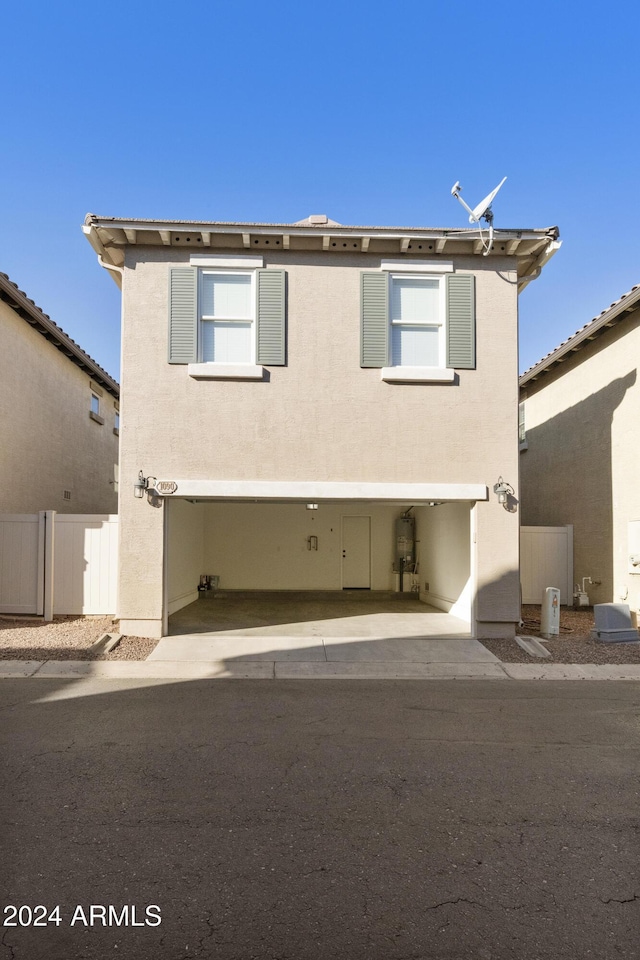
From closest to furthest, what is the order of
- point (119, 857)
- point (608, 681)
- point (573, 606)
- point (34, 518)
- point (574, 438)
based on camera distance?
point (119, 857) → point (608, 681) → point (34, 518) → point (573, 606) → point (574, 438)

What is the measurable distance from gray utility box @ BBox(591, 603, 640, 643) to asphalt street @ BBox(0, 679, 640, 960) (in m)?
3.16

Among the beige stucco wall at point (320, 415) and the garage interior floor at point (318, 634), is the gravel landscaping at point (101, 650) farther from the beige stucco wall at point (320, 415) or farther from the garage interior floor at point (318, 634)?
the beige stucco wall at point (320, 415)

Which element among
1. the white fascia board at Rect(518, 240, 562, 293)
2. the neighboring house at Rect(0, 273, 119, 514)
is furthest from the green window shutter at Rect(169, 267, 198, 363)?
the white fascia board at Rect(518, 240, 562, 293)

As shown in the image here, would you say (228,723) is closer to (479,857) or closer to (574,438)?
(479,857)

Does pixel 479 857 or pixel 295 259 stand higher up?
pixel 295 259

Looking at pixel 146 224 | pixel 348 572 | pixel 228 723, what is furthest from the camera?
pixel 348 572

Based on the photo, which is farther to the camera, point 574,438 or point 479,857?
point 574,438

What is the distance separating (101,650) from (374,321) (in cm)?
693

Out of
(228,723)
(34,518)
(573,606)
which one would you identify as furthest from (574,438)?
(34,518)

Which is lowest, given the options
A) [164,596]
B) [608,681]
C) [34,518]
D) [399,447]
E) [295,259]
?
[608,681]

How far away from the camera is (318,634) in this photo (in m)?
10.0

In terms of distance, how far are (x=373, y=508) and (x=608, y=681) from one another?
830cm

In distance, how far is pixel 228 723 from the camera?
19.1ft

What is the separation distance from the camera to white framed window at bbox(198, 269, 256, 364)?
9.79 meters
